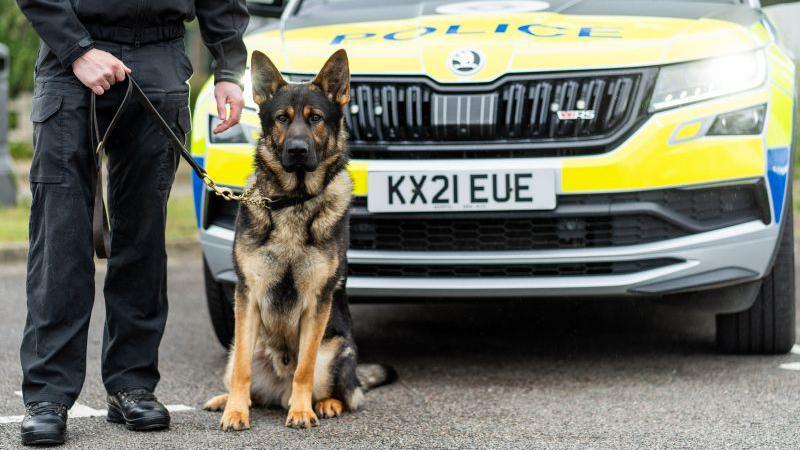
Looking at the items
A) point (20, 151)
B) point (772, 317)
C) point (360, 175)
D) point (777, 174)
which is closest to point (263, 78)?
point (360, 175)

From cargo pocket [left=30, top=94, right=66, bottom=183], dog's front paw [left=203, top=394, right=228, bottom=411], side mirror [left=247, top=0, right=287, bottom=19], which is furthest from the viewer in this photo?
side mirror [left=247, top=0, right=287, bottom=19]

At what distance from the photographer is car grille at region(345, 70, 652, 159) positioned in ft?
16.5

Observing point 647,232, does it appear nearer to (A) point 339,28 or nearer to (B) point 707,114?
(B) point 707,114

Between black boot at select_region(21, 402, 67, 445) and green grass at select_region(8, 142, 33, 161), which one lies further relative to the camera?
green grass at select_region(8, 142, 33, 161)

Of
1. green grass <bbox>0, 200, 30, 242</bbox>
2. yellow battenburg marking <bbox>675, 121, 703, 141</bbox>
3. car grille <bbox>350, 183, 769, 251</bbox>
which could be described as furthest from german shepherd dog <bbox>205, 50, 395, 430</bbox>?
green grass <bbox>0, 200, 30, 242</bbox>

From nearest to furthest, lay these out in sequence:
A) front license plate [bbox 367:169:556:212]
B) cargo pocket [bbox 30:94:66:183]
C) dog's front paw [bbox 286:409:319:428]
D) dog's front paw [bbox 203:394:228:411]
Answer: cargo pocket [bbox 30:94:66:183], dog's front paw [bbox 286:409:319:428], dog's front paw [bbox 203:394:228:411], front license plate [bbox 367:169:556:212]

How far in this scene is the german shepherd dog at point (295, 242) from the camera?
174 inches

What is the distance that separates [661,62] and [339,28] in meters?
1.36

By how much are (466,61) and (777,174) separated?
123 centimetres

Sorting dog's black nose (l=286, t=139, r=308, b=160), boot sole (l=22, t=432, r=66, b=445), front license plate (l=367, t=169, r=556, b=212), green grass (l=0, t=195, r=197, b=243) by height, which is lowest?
green grass (l=0, t=195, r=197, b=243)

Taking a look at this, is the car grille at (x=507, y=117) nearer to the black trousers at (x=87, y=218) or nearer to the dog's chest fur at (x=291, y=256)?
A: the dog's chest fur at (x=291, y=256)

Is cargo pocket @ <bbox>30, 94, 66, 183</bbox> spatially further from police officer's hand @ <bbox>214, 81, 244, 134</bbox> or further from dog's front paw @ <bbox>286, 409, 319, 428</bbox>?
dog's front paw @ <bbox>286, 409, 319, 428</bbox>

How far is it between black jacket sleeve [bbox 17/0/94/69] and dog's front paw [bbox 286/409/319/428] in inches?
51.1

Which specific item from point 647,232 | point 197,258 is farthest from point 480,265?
point 197,258
